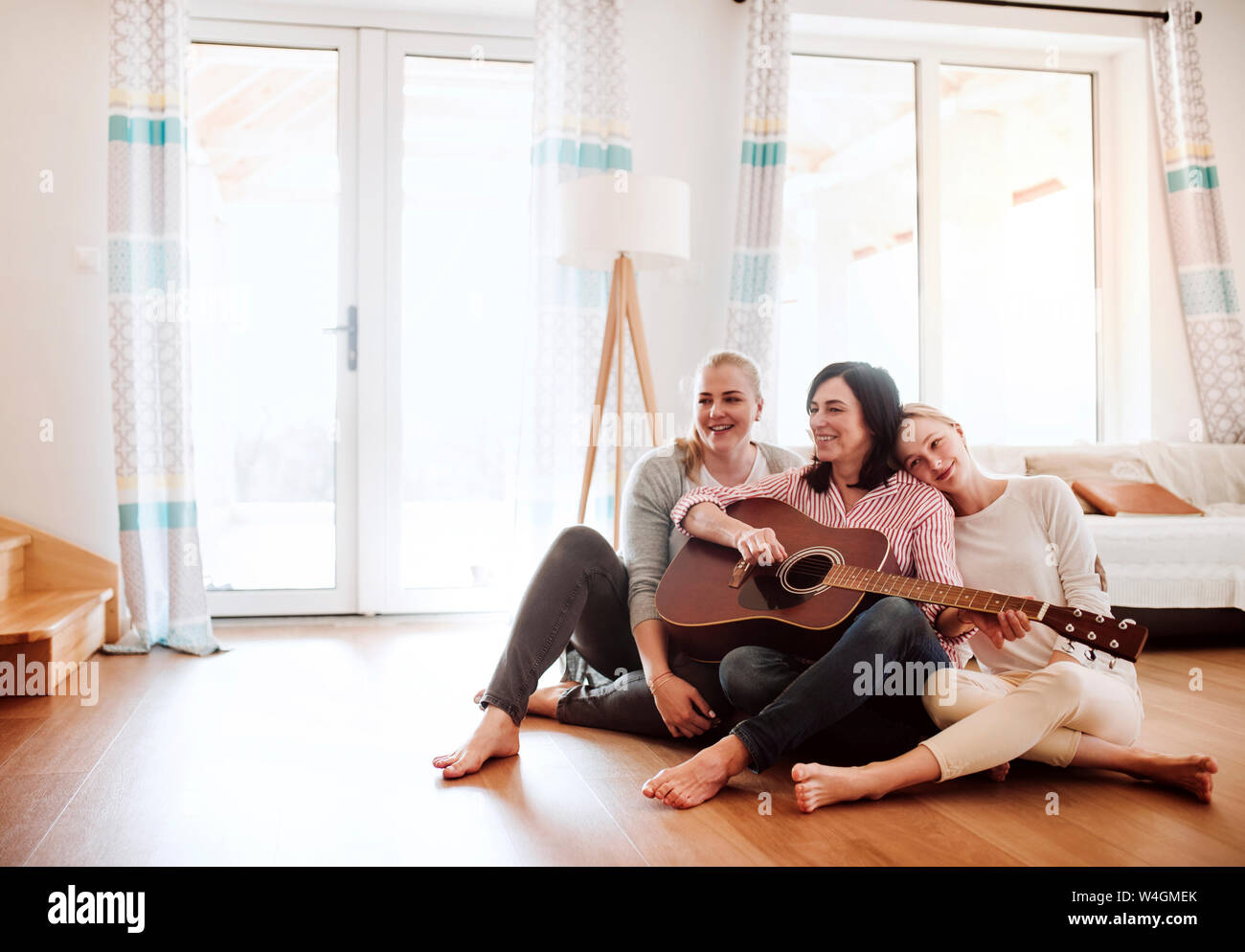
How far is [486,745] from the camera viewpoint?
6.63ft

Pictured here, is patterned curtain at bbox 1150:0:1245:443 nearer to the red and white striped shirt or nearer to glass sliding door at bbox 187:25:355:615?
the red and white striped shirt

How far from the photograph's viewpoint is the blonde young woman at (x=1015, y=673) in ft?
5.71

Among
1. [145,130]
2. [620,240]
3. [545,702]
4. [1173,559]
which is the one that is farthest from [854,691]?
[145,130]

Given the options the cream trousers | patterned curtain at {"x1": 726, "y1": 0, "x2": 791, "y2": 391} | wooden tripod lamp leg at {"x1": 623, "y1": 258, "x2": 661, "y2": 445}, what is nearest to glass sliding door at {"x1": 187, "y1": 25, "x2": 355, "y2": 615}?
wooden tripod lamp leg at {"x1": 623, "y1": 258, "x2": 661, "y2": 445}

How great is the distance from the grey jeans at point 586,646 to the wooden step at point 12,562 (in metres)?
2.01

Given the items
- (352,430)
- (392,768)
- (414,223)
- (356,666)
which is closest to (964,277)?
(414,223)

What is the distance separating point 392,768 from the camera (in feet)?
6.64

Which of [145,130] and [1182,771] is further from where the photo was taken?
[145,130]

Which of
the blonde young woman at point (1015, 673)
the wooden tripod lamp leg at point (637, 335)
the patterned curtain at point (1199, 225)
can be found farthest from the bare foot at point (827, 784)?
the patterned curtain at point (1199, 225)

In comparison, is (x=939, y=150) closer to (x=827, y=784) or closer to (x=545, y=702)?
(x=545, y=702)

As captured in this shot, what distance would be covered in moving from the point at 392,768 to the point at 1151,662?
7.57 feet

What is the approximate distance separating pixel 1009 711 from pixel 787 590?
0.43 meters

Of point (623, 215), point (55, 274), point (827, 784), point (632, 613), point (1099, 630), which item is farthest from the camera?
point (55, 274)
